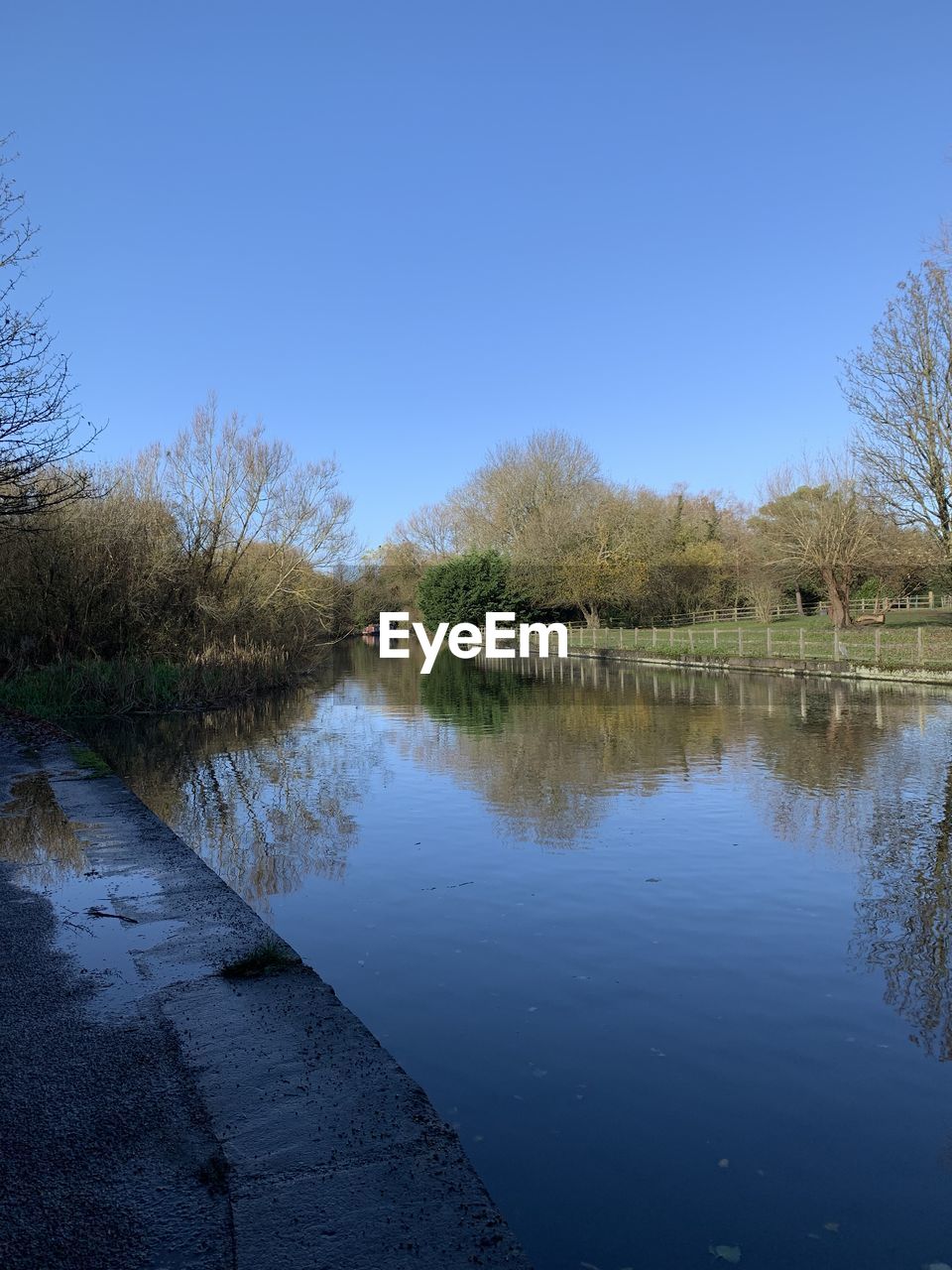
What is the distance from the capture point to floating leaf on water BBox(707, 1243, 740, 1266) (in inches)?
129

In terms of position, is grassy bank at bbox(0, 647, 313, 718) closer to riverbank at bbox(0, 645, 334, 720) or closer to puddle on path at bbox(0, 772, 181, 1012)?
riverbank at bbox(0, 645, 334, 720)

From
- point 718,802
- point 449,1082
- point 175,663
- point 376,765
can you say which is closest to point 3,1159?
point 449,1082

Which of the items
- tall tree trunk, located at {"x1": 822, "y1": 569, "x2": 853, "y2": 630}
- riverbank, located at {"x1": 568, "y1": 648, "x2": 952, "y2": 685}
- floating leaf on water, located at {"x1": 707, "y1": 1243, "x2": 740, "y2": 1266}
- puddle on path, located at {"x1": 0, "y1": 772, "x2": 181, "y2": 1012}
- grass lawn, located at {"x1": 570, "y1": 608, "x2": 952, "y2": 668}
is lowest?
floating leaf on water, located at {"x1": 707, "y1": 1243, "x2": 740, "y2": 1266}

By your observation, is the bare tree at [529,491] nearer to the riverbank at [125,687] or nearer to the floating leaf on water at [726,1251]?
the riverbank at [125,687]

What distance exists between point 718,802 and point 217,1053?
24.6 feet

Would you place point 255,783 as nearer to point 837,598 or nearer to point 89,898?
point 89,898

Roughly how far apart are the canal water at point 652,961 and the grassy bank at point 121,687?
27.7 feet

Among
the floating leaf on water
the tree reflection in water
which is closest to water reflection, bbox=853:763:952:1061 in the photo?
the tree reflection in water

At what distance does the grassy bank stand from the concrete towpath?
53.8 ft

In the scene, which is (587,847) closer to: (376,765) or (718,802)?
(718,802)

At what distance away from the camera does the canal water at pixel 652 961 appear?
12.0 feet

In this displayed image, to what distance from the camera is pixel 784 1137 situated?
4.05 m

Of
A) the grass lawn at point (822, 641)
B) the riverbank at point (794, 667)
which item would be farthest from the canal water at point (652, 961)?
the grass lawn at point (822, 641)

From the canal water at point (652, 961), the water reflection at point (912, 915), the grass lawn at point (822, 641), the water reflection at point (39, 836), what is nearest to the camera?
the canal water at point (652, 961)
